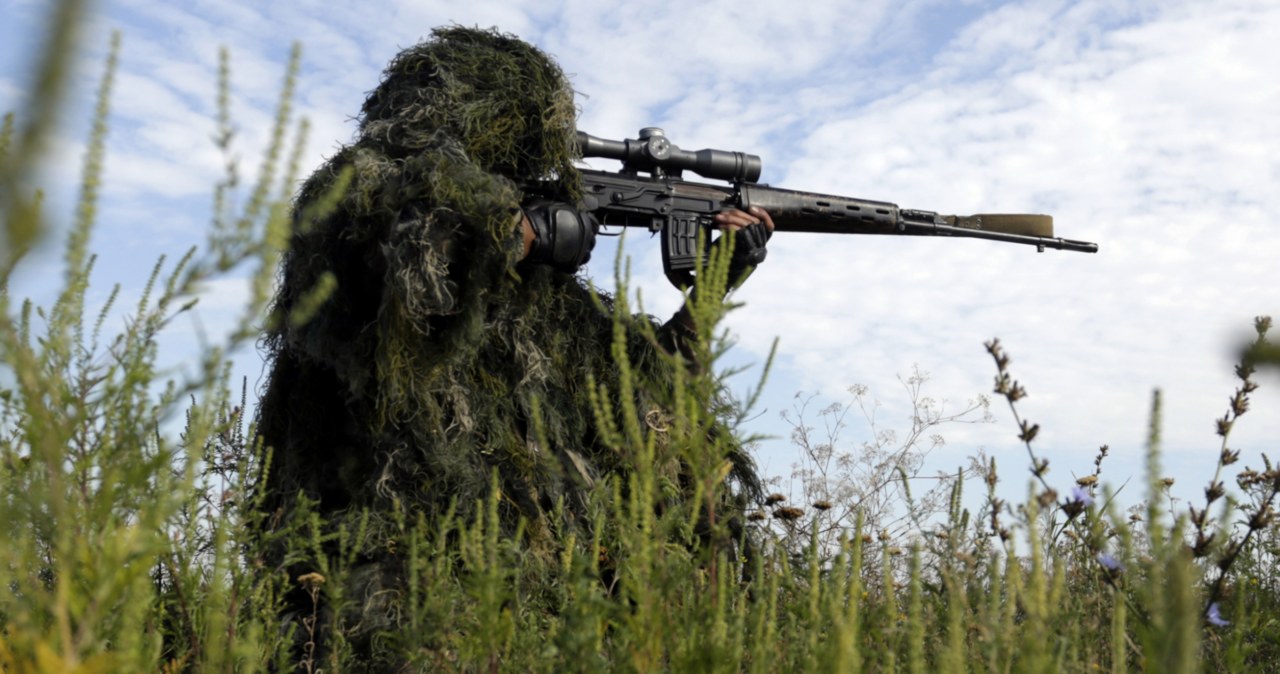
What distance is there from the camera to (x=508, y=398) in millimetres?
3482

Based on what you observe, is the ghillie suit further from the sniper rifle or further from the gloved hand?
the gloved hand

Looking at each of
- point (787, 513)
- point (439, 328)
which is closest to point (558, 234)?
point (439, 328)

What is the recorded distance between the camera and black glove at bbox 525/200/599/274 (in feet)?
11.2

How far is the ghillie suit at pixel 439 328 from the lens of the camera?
322cm

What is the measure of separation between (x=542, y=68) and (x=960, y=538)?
2420 millimetres

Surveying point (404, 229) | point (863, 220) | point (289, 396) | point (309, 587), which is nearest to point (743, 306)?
point (404, 229)

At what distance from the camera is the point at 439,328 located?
338cm

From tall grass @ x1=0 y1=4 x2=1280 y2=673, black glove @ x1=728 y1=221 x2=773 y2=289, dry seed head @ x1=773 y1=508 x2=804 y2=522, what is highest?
black glove @ x1=728 y1=221 x2=773 y2=289

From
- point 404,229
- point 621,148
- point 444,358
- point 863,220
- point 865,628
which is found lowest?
point 865,628

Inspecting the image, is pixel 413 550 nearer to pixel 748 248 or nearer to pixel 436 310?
pixel 436 310

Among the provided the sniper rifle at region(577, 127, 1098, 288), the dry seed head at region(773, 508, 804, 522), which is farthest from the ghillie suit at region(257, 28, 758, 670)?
the sniper rifle at region(577, 127, 1098, 288)

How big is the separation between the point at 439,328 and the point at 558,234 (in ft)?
1.66

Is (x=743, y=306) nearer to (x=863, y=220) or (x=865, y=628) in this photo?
(x=865, y=628)

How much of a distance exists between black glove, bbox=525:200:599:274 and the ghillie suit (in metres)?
0.09
